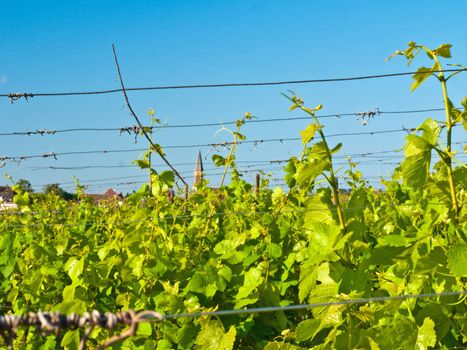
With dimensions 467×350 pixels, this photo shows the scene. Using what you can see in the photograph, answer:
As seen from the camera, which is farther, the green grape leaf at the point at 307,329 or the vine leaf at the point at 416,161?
the green grape leaf at the point at 307,329

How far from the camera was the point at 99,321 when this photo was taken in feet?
3.02

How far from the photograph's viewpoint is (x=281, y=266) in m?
2.87

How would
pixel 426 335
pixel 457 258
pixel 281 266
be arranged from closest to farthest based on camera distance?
pixel 457 258 < pixel 426 335 < pixel 281 266

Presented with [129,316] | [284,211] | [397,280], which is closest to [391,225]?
[284,211]

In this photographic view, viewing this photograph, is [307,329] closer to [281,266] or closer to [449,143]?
[449,143]

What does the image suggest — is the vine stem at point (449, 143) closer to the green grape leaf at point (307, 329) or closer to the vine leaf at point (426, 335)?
the vine leaf at point (426, 335)

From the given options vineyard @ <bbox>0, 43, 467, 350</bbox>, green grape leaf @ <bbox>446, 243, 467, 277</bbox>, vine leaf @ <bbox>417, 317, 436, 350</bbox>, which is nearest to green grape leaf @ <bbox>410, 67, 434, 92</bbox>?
vineyard @ <bbox>0, 43, 467, 350</bbox>

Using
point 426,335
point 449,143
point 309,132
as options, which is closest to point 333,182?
point 309,132

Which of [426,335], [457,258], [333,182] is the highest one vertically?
[333,182]

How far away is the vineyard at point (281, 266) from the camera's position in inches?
76.3

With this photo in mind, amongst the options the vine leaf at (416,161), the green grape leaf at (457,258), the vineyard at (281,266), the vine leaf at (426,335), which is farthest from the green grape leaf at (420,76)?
the vine leaf at (426,335)

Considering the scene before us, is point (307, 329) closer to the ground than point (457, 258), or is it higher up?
closer to the ground

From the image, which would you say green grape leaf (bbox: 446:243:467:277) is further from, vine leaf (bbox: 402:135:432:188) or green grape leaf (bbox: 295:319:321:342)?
green grape leaf (bbox: 295:319:321:342)

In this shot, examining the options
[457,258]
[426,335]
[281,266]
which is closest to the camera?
[457,258]
